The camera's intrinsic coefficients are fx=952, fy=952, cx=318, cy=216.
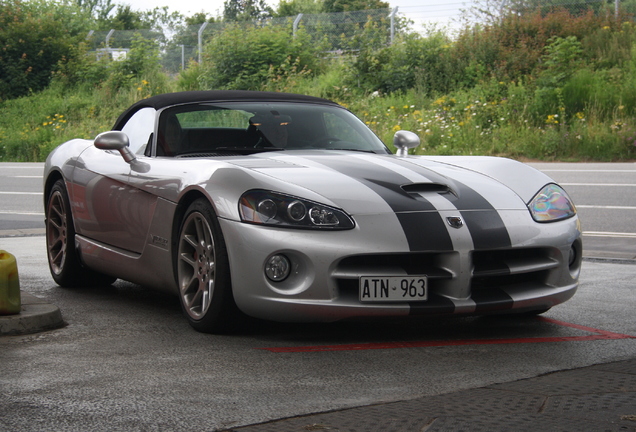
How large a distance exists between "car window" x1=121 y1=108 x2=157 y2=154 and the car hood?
3.01 feet

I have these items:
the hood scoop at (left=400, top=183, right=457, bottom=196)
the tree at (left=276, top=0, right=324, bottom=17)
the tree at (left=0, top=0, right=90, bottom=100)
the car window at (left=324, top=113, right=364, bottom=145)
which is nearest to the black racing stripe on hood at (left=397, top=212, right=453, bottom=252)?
the hood scoop at (left=400, top=183, right=457, bottom=196)

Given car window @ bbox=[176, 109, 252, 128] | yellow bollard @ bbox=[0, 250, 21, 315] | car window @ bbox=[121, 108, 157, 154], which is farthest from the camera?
car window @ bbox=[121, 108, 157, 154]

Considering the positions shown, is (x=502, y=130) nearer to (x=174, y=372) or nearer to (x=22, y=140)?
(x=22, y=140)

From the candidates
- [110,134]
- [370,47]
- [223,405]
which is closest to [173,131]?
[110,134]

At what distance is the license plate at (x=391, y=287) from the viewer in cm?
428

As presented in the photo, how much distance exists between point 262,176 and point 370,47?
22.0 meters

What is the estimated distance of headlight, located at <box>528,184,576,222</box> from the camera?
15.6 feet

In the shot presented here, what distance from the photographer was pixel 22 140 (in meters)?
25.8

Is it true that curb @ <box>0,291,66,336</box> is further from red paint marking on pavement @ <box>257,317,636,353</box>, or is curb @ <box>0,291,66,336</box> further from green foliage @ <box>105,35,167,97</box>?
green foliage @ <box>105,35,167,97</box>

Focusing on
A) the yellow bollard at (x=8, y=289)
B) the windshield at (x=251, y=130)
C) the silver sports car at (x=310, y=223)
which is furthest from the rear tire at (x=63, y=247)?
the yellow bollard at (x=8, y=289)

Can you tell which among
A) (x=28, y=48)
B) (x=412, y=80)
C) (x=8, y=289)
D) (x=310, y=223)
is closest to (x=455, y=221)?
(x=310, y=223)

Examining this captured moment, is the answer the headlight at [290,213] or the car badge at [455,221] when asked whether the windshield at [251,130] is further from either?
the car badge at [455,221]

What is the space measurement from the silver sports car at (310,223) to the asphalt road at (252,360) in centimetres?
19

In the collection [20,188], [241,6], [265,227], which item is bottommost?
[20,188]
